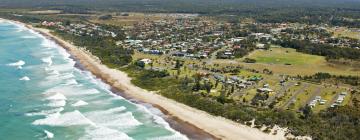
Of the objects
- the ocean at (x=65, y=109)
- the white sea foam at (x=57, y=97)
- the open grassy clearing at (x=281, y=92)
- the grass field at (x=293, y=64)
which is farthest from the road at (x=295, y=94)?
the white sea foam at (x=57, y=97)

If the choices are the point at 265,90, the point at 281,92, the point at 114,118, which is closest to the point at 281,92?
the point at 281,92

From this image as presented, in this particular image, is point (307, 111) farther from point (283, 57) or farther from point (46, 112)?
point (283, 57)

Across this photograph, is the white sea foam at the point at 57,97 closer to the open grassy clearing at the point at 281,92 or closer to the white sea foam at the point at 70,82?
the white sea foam at the point at 70,82

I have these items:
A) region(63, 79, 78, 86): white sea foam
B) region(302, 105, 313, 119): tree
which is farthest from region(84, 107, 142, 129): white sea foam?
region(302, 105, 313, 119): tree

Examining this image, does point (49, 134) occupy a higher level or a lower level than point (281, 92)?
higher

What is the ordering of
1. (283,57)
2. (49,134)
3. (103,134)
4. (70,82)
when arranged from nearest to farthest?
(49,134) → (103,134) → (70,82) → (283,57)

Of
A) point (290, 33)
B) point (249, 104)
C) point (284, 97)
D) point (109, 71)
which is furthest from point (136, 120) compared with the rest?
point (290, 33)

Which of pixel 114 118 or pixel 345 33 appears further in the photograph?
pixel 345 33
